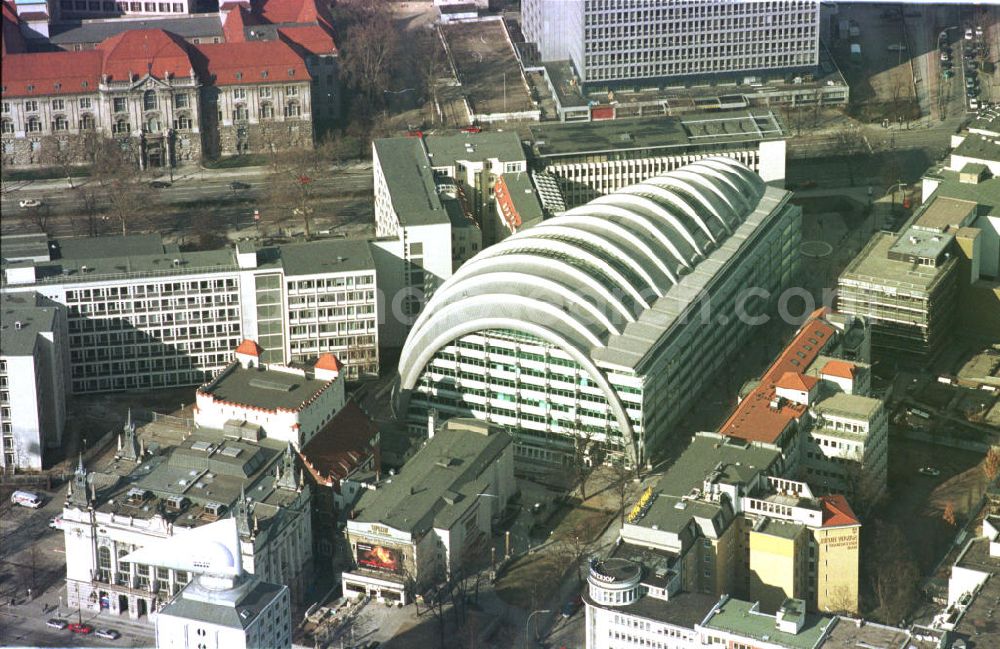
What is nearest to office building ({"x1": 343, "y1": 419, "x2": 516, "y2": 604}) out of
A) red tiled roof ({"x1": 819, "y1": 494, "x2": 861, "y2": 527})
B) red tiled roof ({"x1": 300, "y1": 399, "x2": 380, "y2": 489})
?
red tiled roof ({"x1": 300, "y1": 399, "x2": 380, "y2": 489})

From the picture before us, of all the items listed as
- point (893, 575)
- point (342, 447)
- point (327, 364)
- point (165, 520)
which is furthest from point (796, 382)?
point (165, 520)

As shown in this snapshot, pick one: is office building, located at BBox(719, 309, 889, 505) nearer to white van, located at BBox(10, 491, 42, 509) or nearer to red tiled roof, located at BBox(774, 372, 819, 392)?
red tiled roof, located at BBox(774, 372, 819, 392)

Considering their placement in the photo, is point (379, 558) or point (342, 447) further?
point (342, 447)

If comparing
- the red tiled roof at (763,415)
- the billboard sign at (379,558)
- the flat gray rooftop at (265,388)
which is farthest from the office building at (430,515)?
the red tiled roof at (763,415)

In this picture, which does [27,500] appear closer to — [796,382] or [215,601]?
[215,601]

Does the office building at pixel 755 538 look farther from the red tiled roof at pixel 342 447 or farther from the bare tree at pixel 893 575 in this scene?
the red tiled roof at pixel 342 447

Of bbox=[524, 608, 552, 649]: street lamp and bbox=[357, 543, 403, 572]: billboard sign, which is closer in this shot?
bbox=[524, 608, 552, 649]: street lamp
